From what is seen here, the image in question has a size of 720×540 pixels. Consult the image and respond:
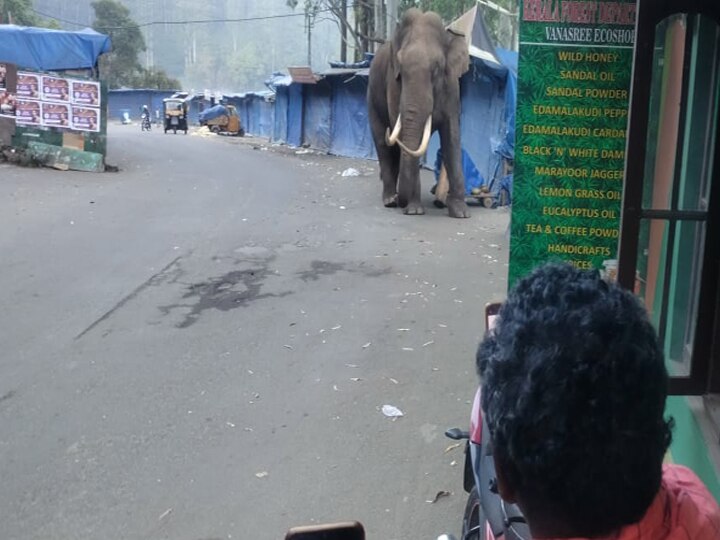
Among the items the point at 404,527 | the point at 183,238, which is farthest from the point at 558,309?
the point at 183,238

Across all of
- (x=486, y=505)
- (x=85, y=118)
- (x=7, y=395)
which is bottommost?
(x=7, y=395)

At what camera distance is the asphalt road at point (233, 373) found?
3459 mm

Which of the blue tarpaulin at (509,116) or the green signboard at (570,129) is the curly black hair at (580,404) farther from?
the blue tarpaulin at (509,116)

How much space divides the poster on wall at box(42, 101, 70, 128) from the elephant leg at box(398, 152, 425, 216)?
7.77m

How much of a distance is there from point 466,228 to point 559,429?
31.7 ft

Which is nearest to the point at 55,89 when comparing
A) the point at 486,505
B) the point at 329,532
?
the point at 486,505

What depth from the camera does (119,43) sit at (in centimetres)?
6288

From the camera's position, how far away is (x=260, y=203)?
42.8ft

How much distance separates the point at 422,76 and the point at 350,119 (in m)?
14.8

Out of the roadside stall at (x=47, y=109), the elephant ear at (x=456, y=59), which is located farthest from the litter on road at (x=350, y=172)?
the elephant ear at (x=456, y=59)

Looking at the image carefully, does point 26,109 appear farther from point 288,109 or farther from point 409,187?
point 288,109

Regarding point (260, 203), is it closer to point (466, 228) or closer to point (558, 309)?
point (466, 228)

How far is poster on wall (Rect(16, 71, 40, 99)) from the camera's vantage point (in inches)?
618

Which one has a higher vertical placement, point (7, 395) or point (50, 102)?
point (50, 102)
